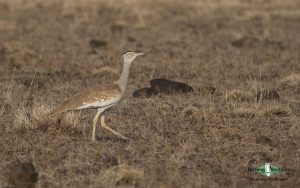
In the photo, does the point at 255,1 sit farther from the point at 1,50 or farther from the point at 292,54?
the point at 1,50

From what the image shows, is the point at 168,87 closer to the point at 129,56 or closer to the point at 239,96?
the point at 239,96

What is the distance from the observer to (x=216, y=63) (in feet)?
49.6

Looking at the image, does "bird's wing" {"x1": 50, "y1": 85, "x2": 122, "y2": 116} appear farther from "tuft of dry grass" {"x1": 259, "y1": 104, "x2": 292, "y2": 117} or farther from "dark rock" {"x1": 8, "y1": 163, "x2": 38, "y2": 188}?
"tuft of dry grass" {"x1": 259, "y1": 104, "x2": 292, "y2": 117}

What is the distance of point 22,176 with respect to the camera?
597 cm

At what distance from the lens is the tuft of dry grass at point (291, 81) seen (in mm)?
11952

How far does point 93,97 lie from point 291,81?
A: 554 centimetres

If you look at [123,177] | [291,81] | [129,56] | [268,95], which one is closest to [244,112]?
[268,95]

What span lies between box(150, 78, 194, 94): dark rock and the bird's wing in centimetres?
362

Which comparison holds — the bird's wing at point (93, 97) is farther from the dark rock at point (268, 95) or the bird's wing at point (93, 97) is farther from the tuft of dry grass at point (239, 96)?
the dark rock at point (268, 95)

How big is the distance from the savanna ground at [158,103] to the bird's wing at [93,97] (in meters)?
0.44

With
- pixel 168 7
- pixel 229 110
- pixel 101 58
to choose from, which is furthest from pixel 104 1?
pixel 229 110

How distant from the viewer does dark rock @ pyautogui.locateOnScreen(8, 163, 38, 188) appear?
596cm

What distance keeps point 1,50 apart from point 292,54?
6.91 metres
